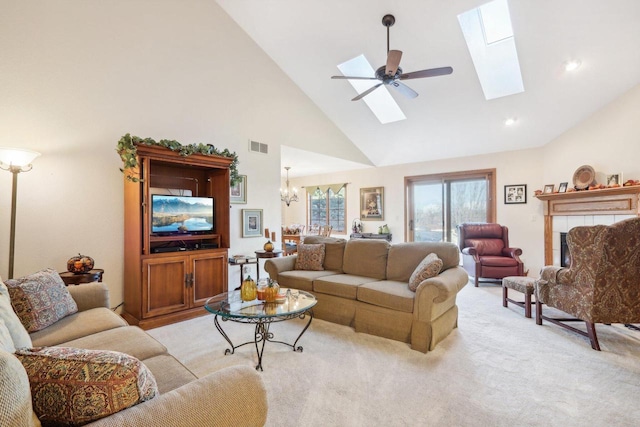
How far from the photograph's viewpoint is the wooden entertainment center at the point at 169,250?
3.24 metres

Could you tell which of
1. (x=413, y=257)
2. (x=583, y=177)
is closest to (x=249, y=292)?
(x=413, y=257)

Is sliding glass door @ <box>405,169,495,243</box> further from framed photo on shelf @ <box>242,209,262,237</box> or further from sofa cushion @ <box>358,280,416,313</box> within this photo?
sofa cushion @ <box>358,280,416,313</box>

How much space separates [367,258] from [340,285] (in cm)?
61

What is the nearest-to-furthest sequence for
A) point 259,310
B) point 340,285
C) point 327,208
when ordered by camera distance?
point 259,310, point 340,285, point 327,208

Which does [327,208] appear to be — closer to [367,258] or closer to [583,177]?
[367,258]

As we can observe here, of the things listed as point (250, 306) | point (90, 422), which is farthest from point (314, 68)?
point (90, 422)

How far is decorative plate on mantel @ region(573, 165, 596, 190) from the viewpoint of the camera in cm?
459

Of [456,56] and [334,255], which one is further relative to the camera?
[456,56]

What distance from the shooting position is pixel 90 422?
848 millimetres

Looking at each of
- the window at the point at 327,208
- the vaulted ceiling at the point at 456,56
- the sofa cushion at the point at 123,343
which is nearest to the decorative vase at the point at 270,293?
the sofa cushion at the point at 123,343

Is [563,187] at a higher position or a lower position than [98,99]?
lower

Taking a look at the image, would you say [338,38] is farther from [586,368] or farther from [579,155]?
[586,368]

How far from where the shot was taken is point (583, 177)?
15.6ft

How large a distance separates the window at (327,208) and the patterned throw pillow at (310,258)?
480cm
